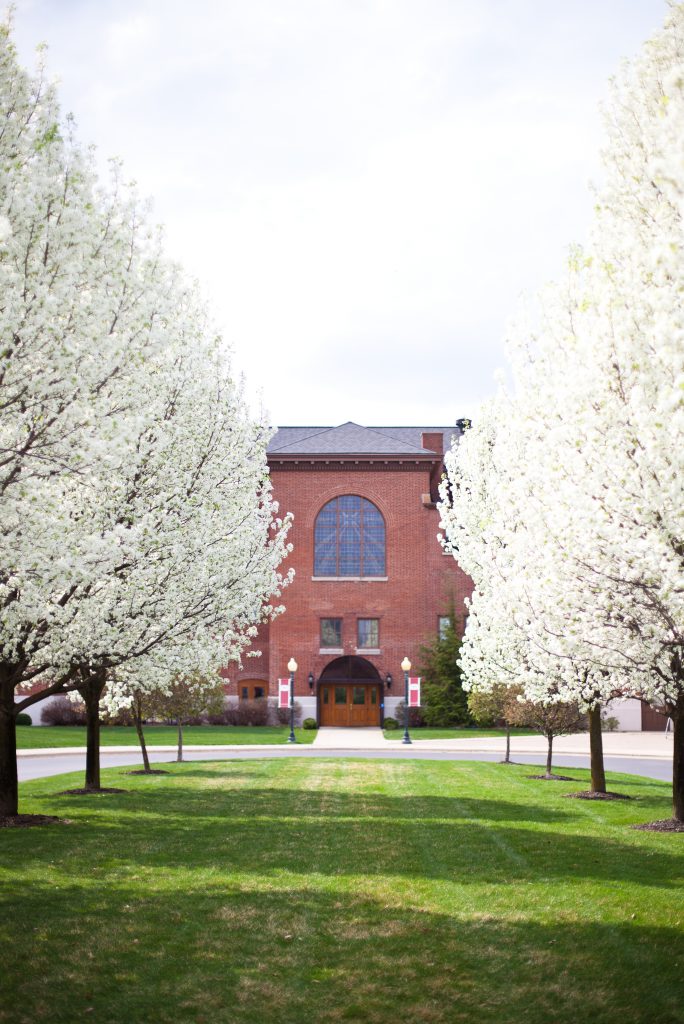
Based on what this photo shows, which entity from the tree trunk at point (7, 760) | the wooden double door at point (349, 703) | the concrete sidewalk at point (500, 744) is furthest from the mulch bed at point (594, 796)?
the wooden double door at point (349, 703)

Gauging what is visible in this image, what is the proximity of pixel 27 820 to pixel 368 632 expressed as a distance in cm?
3485

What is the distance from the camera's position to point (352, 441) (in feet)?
168

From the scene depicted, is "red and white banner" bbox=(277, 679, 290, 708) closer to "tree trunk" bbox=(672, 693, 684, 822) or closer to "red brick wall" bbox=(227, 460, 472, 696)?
"red brick wall" bbox=(227, 460, 472, 696)

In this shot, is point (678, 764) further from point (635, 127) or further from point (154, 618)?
point (635, 127)

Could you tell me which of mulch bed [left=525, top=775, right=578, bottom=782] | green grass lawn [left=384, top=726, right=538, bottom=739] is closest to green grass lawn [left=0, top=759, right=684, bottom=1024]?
mulch bed [left=525, top=775, right=578, bottom=782]

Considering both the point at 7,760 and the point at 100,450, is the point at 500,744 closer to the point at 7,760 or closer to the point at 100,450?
the point at 7,760

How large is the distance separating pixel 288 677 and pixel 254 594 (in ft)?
96.9

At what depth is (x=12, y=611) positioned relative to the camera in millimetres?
12578

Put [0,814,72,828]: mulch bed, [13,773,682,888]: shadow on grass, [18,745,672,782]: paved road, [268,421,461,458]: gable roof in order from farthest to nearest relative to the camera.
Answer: [268,421,461,458]: gable roof
[18,745,672,782]: paved road
[0,814,72,828]: mulch bed
[13,773,682,888]: shadow on grass

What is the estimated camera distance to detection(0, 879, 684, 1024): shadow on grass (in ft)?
21.0

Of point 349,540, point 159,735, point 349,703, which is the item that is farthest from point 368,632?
point 159,735

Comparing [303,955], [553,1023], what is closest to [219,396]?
[303,955]

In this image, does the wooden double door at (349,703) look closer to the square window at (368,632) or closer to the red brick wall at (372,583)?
the red brick wall at (372,583)

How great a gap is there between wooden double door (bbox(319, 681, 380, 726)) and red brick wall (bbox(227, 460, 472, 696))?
1075 mm
